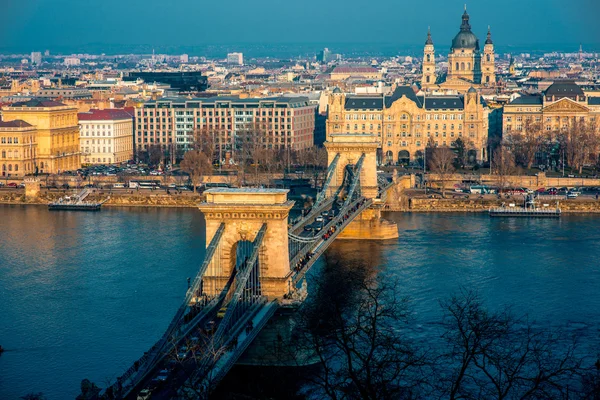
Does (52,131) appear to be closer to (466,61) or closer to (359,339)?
(359,339)

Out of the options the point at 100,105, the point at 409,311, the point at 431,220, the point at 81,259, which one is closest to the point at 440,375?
the point at 409,311

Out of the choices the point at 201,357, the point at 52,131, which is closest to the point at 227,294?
the point at 201,357

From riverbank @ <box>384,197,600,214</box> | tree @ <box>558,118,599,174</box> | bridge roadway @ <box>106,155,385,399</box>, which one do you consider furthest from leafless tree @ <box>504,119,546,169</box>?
bridge roadway @ <box>106,155,385,399</box>

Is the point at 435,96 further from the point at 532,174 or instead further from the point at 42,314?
the point at 42,314

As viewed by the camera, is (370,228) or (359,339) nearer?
(359,339)

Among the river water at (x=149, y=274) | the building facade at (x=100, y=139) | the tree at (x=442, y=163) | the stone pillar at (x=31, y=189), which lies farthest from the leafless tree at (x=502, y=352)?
the building facade at (x=100, y=139)

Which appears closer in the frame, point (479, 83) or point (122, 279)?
point (122, 279)

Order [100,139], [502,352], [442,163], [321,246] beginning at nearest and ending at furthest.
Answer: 1. [502,352]
2. [321,246]
3. [442,163]
4. [100,139]
